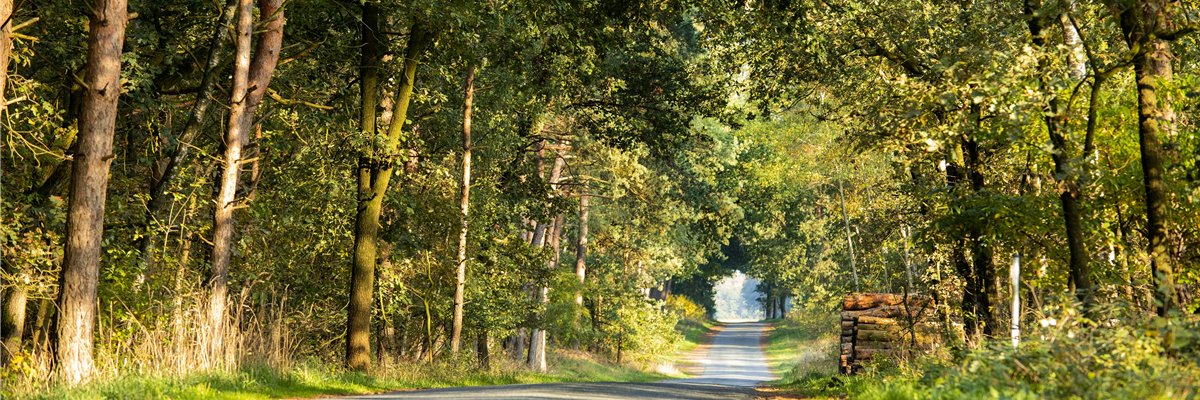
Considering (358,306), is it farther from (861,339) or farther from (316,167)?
(861,339)

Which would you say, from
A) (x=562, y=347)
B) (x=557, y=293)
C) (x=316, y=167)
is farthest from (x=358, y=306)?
(x=562, y=347)

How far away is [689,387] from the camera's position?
17.1 metres

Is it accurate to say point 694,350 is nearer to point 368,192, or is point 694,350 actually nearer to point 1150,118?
point 368,192

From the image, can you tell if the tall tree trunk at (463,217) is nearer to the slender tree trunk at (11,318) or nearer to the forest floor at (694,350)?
the slender tree trunk at (11,318)

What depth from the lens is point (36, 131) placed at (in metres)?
13.0

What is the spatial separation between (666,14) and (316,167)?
6.78 metres

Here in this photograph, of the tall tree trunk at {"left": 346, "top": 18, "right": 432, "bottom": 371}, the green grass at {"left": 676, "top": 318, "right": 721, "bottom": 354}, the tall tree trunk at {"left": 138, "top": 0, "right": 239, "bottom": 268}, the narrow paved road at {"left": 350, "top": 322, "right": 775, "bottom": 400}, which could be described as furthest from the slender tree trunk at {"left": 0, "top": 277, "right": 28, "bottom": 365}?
the green grass at {"left": 676, "top": 318, "right": 721, "bottom": 354}

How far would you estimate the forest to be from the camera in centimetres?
959

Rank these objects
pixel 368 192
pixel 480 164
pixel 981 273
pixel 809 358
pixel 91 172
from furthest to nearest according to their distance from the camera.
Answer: pixel 809 358, pixel 480 164, pixel 368 192, pixel 981 273, pixel 91 172

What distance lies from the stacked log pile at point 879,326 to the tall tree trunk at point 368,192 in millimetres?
8539

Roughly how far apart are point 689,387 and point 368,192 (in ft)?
20.9

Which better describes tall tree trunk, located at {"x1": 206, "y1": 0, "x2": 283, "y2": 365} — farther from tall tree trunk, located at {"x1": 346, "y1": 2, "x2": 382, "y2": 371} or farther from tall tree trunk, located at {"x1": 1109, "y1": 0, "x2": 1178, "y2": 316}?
tall tree trunk, located at {"x1": 1109, "y1": 0, "x2": 1178, "y2": 316}

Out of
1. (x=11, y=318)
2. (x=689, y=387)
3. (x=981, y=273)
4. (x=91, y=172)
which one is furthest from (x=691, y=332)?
(x=91, y=172)

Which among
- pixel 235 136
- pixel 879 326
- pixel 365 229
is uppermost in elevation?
pixel 235 136
